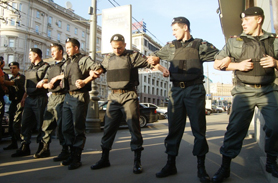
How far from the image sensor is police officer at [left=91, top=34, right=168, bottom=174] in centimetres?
330

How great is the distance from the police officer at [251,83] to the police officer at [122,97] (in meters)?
1.21

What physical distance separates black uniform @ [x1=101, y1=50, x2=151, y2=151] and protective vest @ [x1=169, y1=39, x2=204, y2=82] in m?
0.51

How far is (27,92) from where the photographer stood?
14.1 feet

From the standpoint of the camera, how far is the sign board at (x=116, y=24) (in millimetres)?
10266

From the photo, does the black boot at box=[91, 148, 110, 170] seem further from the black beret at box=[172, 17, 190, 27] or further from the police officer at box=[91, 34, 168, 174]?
the black beret at box=[172, 17, 190, 27]

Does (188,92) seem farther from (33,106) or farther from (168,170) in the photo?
(33,106)

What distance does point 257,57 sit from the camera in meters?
2.51

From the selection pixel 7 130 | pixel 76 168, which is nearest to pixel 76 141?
pixel 76 168

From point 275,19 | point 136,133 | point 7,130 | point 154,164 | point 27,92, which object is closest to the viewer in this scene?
point 275,19

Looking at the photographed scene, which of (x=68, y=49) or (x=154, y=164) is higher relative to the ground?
(x=68, y=49)

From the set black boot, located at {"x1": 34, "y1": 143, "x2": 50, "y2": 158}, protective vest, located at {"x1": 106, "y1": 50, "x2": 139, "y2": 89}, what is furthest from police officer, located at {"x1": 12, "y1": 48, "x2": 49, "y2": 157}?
protective vest, located at {"x1": 106, "y1": 50, "x2": 139, "y2": 89}

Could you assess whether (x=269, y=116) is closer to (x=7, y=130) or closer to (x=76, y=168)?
(x=76, y=168)

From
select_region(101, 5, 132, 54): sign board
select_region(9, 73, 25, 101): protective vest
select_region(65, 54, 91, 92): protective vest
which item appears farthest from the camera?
select_region(101, 5, 132, 54): sign board

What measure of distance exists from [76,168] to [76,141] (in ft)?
1.39
